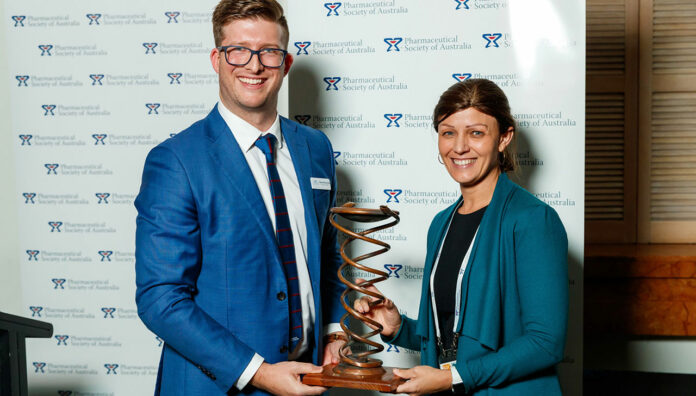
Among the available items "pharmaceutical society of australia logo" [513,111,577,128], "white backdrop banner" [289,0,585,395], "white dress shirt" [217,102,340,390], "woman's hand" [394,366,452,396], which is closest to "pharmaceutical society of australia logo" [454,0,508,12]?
"white backdrop banner" [289,0,585,395]

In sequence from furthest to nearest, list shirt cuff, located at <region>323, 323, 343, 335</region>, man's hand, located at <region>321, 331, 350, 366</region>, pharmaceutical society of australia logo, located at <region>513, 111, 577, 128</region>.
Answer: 1. pharmaceutical society of australia logo, located at <region>513, 111, 577, 128</region>
2. shirt cuff, located at <region>323, 323, 343, 335</region>
3. man's hand, located at <region>321, 331, 350, 366</region>

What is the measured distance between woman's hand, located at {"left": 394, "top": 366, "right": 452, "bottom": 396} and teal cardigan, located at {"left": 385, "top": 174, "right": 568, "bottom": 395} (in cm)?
5

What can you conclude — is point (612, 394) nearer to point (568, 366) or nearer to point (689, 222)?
point (689, 222)

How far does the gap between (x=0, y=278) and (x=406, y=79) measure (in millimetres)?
2775

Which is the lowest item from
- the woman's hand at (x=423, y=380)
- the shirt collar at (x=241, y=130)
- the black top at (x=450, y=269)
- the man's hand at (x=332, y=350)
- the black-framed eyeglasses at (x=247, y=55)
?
the man's hand at (x=332, y=350)

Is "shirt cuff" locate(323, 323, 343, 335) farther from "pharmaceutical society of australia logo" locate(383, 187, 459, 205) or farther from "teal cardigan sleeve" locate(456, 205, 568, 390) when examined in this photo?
"pharmaceutical society of australia logo" locate(383, 187, 459, 205)

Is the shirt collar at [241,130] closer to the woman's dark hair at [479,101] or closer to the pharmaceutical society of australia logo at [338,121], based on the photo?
the woman's dark hair at [479,101]

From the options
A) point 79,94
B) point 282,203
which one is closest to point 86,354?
point 79,94

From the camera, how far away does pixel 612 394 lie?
4.73 meters

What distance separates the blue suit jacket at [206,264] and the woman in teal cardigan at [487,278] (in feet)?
1.28

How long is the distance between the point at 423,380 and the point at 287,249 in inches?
25.5

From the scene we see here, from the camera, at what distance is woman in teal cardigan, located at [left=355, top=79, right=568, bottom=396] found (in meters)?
1.90

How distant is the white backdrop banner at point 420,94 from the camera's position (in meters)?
3.10

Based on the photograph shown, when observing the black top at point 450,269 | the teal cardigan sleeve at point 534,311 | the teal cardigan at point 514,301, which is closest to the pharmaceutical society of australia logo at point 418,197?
the black top at point 450,269
